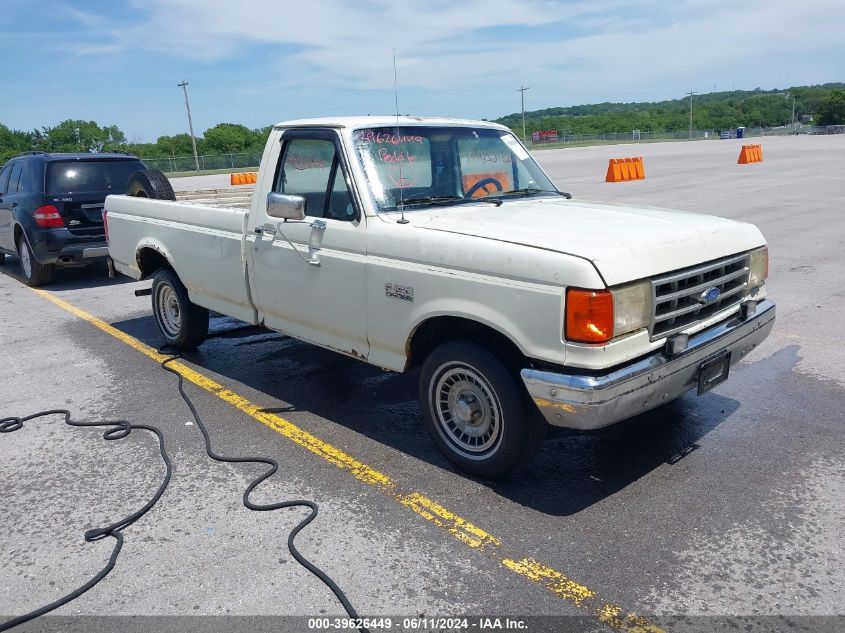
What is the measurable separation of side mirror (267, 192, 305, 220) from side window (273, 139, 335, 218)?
0.36 meters

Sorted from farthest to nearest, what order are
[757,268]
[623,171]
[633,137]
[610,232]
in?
[633,137] → [623,171] → [757,268] → [610,232]

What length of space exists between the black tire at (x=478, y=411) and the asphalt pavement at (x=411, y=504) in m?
0.16

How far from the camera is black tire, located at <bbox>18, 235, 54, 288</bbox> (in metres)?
10.4

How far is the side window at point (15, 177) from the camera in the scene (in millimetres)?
10836

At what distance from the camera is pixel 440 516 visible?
12.0 feet

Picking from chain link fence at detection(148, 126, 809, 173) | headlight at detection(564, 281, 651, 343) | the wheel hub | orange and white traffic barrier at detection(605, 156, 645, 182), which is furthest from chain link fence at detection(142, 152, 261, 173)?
headlight at detection(564, 281, 651, 343)

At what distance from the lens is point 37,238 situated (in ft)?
32.7

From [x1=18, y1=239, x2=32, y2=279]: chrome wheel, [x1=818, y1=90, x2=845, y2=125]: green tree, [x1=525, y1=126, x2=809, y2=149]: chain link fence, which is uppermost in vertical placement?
[x1=818, y1=90, x2=845, y2=125]: green tree

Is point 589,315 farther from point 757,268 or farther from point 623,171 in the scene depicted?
point 623,171

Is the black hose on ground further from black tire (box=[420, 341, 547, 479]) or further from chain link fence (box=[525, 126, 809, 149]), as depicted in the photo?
chain link fence (box=[525, 126, 809, 149])

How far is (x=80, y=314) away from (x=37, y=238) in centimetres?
210

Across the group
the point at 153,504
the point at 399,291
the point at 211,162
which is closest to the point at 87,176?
the point at 153,504

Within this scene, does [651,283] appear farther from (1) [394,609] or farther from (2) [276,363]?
(2) [276,363]

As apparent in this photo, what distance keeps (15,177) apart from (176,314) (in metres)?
6.23
